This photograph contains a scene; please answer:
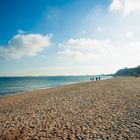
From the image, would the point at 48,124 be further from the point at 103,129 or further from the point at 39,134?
the point at 103,129

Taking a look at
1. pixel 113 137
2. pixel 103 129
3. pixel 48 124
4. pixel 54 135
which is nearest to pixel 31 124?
pixel 48 124

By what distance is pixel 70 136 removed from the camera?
7.81 metres

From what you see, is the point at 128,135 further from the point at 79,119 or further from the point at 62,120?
the point at 62,120

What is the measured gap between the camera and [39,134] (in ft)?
27.6

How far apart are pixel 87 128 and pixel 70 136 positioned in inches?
51.0

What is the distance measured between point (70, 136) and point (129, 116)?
174 inches

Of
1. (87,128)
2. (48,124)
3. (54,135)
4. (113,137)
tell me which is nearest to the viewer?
(113,137)

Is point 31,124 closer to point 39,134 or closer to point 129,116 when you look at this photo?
point 39,134

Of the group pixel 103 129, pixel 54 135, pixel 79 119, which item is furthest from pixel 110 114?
→ pixel 54 135

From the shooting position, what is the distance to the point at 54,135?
8133 mm

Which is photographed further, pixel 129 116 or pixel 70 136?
pixel 129 116

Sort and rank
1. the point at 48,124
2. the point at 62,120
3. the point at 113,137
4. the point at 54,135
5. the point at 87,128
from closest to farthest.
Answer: the point at 113,137
the point at 54,135
the point at 87,128
the point at 48,124
the point at 62,120

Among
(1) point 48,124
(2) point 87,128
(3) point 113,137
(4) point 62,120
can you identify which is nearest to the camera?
(3) point 113,137

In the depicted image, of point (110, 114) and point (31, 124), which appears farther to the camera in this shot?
point (110, 114)
